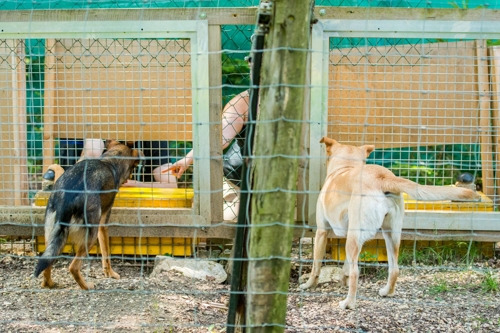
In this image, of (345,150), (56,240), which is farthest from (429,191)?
(56,240)

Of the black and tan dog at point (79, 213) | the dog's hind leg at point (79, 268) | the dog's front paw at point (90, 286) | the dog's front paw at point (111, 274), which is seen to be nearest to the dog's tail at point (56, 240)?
the black and tan dog at point (79, 213)

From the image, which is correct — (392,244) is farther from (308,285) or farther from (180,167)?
(180,167)

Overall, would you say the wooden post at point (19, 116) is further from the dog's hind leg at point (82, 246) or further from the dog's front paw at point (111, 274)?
the dog's front paw at point (111, 274)

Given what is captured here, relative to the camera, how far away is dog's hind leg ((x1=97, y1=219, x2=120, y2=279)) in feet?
18.4

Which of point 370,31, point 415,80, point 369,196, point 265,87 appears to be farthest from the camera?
point 415,80

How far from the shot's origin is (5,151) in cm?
Answer: 590

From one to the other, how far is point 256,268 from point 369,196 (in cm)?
200

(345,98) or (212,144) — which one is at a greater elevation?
(345,98)

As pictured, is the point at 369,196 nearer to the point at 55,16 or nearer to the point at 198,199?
the point at 198,199

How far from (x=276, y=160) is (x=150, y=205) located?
3046 mm

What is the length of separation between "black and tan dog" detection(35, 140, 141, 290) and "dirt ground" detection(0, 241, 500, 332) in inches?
8.4

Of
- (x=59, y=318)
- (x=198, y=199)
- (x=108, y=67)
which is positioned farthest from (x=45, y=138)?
(x=59, y=318)

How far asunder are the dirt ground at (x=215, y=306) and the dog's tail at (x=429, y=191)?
451 millimetres

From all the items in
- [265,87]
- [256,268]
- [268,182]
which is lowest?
[256,268]
